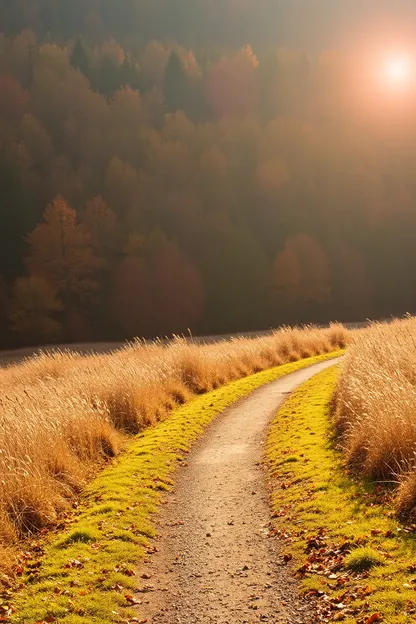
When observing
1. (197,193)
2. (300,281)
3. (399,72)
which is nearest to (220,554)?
(300,281)

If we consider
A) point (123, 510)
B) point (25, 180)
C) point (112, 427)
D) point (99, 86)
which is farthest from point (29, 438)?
point (99, 86)

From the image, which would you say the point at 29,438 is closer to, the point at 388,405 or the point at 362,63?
the point at 388,405

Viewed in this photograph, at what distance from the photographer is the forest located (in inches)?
2598

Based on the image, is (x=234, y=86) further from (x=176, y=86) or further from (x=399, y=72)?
(x=399, y=72)

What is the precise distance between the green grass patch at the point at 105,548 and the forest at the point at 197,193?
169 feet

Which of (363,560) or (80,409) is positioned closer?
(363,560)

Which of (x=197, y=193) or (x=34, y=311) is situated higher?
(x=197, y=193)

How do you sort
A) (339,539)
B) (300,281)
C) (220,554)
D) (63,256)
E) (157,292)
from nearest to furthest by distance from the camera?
(339,539)
(220,554)
(63,256)
(157,292)
(300,281)

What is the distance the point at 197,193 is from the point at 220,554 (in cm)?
7019

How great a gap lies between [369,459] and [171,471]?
13.5 feet

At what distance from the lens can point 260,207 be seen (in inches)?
3022

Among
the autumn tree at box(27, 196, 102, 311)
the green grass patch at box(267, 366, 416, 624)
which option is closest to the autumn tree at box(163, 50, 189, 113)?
the autumn tree at box(27, 196, 102, 311)

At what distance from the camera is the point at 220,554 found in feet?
26.3

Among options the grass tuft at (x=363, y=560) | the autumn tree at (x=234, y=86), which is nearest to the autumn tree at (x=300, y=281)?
the autumn tree at (x=234, y=86)
